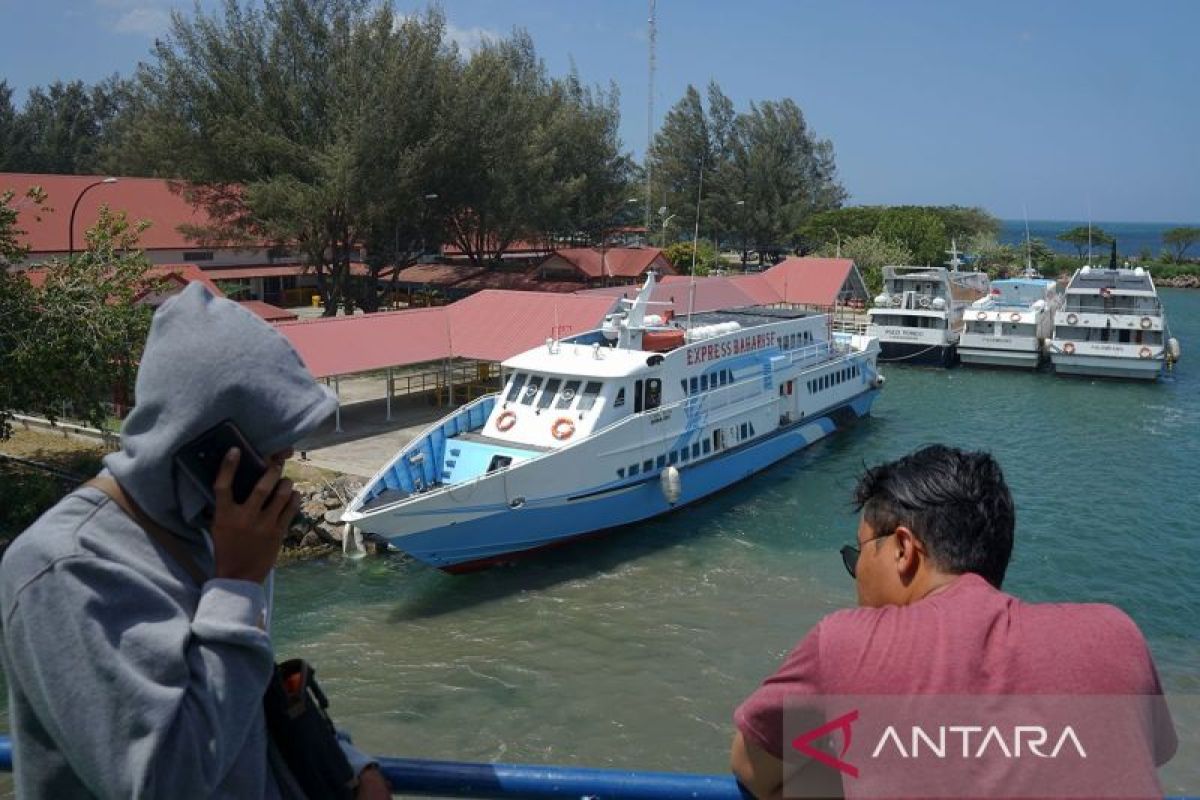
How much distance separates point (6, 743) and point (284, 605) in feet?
46.0

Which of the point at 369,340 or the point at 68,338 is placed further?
the point at 369,340

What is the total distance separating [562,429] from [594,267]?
32.8 metres

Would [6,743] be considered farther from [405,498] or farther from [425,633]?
[405,498]

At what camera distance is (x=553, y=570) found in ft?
56.7

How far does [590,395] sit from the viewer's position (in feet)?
60.6

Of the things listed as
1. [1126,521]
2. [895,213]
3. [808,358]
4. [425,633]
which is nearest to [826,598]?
[425,633]

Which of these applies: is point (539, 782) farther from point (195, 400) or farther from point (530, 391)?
point (530, 391)

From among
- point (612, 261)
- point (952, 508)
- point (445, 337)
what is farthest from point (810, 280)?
point (952, 508)

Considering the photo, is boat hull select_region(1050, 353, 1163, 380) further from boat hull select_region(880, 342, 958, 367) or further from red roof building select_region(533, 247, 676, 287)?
red roof building select_region(533, 247, 676, 287)

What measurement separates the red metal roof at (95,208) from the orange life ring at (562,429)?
2690 cm

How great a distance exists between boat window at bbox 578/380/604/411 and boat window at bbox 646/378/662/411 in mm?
914

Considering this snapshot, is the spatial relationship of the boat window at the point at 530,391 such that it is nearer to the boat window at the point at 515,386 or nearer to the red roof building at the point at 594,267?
the boat window at the point at 515,386

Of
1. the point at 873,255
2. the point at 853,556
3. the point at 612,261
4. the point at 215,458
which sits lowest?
the point at 853,556

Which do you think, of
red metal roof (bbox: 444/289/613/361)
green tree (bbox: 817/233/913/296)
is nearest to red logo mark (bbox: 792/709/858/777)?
red metal roof (bbox: 444/289/613/361)
